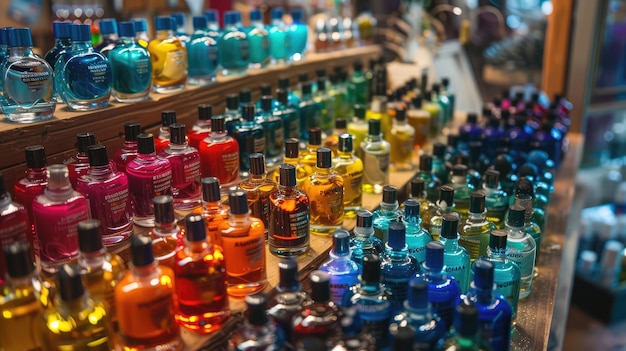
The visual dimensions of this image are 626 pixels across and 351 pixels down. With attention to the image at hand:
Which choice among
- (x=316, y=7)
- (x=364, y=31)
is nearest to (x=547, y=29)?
(x=364, y=31)

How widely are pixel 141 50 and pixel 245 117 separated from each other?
32cm

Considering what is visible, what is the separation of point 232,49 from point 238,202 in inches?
39.2

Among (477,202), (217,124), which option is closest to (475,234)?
(477,202)

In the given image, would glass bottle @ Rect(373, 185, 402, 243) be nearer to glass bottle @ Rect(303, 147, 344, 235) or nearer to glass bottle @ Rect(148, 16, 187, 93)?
glass bottle @ Rect(303, 147, 344, 235)

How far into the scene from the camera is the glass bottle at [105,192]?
1.12 metres

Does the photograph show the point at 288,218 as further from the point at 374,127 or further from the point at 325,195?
the point at 374,127

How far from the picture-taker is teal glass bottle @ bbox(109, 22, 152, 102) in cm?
145

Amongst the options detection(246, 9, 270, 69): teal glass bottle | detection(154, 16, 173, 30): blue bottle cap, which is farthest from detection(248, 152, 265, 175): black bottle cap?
detection(246, 9, 270, 69): teal glass bottle

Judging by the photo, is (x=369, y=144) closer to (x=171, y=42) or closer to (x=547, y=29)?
(x=171, y=42)

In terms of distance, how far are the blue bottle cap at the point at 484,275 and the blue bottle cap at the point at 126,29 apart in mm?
1027

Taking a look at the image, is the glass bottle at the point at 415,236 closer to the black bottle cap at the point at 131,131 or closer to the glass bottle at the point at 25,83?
the black bottle cap at the point at 131,131

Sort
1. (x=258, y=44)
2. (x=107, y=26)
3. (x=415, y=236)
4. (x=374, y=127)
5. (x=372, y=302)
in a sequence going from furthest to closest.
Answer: (x=258, y=44)
(x=374, y=127)
(x=107, y=26)
(x=415, y=236)
(x=372, y=302)

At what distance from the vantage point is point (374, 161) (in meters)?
1.69

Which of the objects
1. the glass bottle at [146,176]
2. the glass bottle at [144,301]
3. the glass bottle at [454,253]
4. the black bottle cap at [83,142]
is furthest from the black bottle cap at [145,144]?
the glass bottle at [454,253]
